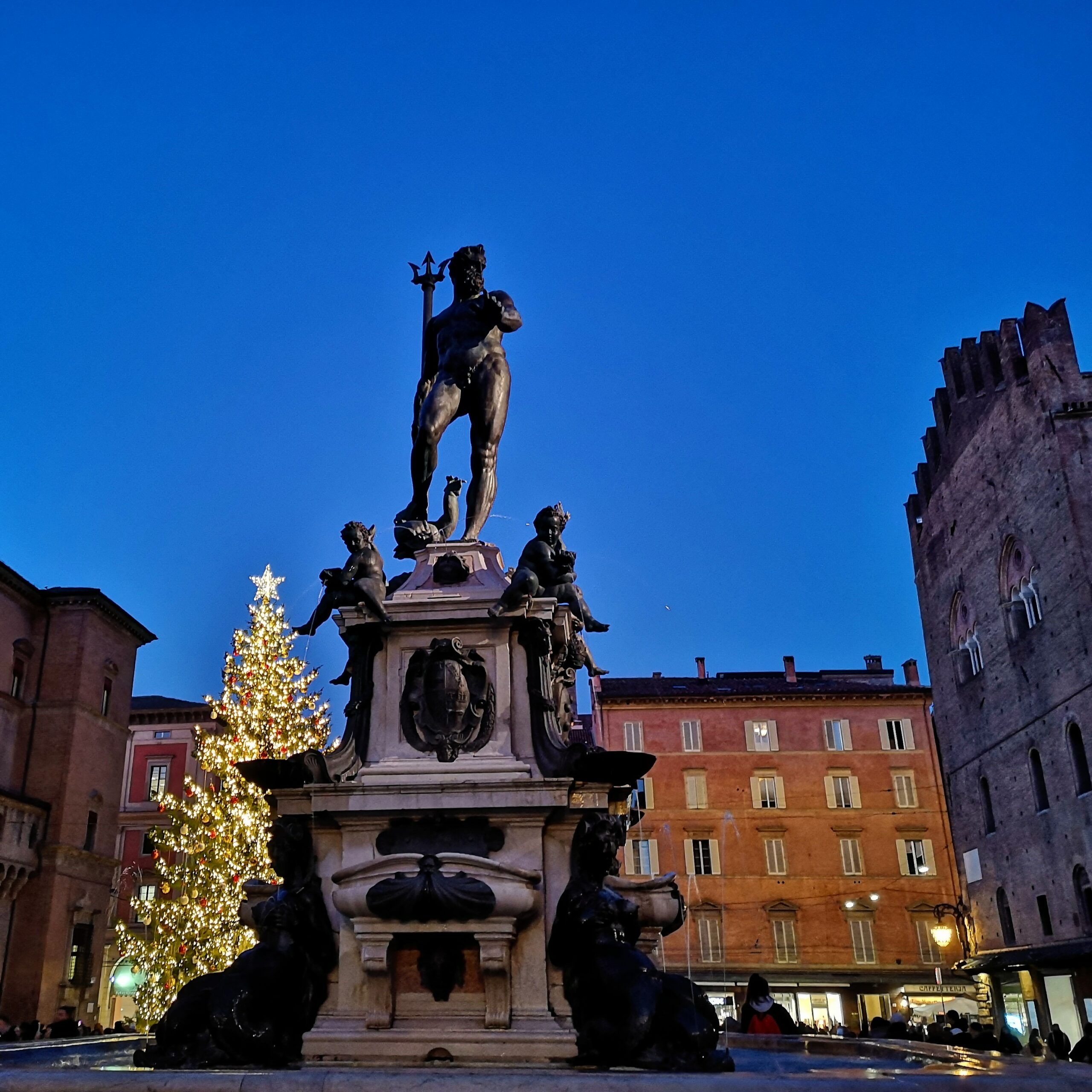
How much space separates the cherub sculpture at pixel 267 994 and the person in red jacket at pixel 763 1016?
4.31 m

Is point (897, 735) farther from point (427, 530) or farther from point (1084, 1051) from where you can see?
point (427, 530)

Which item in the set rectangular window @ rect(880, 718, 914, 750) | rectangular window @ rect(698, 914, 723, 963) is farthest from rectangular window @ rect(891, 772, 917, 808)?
rectangular window @ rect(698, 914, 723, 963)

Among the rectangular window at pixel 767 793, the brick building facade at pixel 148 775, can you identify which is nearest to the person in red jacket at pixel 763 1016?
the rectangular window at pixel 767 793

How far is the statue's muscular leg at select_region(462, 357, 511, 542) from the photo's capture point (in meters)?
9.64

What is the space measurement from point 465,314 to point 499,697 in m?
3.89

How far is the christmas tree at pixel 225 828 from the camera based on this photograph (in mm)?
24109

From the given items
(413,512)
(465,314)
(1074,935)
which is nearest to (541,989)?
(413,512)

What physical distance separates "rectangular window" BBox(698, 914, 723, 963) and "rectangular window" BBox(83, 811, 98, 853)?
82.7 feet

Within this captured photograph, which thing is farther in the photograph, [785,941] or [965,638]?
[785,941]

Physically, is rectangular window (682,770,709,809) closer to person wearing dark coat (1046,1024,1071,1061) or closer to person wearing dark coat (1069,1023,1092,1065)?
person wearing dark coat (1046,1024,1071,1061)

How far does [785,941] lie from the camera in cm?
4534

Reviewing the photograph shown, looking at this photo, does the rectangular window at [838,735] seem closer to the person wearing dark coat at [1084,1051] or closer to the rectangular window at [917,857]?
the rectangular window at [917,857]

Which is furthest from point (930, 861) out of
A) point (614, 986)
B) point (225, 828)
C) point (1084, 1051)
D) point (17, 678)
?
point (614, 986)

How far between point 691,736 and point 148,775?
28.8m
